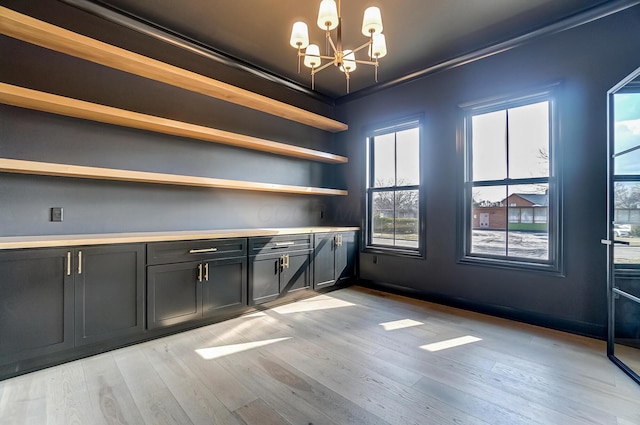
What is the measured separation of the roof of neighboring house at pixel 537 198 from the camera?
297cm

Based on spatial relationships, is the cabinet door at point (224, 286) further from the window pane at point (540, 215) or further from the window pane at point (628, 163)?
the window pane at point (628, 163)

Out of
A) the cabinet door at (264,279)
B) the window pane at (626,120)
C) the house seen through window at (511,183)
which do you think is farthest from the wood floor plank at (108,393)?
the window pane at (626,120)

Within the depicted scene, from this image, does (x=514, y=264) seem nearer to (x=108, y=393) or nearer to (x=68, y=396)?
(x=108, y=393)

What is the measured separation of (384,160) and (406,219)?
3.24ft

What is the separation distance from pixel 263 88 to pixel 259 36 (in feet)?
2.95

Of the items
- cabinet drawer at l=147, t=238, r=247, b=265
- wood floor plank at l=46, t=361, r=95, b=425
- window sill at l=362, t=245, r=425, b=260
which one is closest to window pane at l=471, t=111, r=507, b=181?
window sill at l=362, t=245, r=425, b=260

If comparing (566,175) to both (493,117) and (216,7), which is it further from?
(216,7)

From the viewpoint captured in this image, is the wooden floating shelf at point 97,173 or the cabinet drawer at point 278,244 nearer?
the wooden floating shelf at point 97,173

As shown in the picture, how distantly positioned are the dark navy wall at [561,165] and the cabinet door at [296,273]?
49.7 inches

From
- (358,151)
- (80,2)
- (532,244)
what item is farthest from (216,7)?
(532,244)

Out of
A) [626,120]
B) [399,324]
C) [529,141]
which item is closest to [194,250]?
[399,324]

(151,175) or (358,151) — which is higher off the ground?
(358,151)

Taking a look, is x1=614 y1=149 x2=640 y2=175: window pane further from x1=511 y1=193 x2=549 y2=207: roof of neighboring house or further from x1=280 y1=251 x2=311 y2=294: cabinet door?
x1=280 y1=251 x2=311 y2=294: cabinet door

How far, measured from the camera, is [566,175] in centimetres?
276
